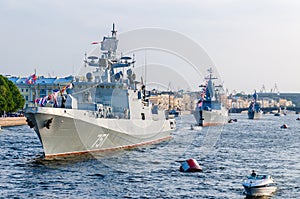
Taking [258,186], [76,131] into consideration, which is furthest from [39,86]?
[258,186]

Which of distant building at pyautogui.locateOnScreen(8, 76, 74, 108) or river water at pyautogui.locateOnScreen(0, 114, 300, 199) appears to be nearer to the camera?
river water at pyautogui.locateOnScreen(0, 114, 300, 199)

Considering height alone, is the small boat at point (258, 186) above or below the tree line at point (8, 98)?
below

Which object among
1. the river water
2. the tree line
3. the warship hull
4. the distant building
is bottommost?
the river water

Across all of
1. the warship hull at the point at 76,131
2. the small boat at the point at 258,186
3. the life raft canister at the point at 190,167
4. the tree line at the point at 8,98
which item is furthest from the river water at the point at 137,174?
the tree line at the point at 8,98

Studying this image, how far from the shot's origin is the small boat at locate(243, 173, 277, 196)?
3017cm

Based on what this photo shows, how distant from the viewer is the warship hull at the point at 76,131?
40812 millimetres

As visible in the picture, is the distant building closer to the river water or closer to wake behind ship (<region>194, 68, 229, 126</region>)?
wake behind ship (<region>194, 68, 229, 126</region>)

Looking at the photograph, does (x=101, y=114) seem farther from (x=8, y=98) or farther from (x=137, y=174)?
(x=8, y=98)

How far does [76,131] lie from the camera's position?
1688 inches

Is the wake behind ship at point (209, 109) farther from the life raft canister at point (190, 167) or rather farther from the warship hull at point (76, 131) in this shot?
the life raft canister at point (190, 167)

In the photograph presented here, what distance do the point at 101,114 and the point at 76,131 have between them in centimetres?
619

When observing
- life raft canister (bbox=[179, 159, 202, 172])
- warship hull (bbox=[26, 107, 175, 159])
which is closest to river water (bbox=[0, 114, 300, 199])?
life raft canister (bbox=[179, 159, 202, 172])

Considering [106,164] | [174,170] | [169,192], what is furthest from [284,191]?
[106,164]

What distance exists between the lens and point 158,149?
184 feet
